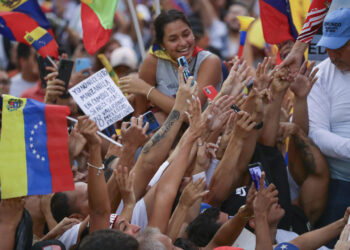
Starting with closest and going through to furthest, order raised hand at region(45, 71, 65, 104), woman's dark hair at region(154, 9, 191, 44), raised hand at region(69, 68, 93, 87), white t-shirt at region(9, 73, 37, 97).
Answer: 1. raised hand at region(45, 71, 65, 104)
2. woman's dark hair at region(154, 9, 191, 44)
3. raised hand at region(69, 68, 93, 87)
4. white t-shirt at region(9, 73, 37, 97)

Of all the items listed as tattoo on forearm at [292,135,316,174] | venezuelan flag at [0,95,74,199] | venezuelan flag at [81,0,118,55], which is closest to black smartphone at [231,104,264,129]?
tattoo on forearm at [292,135,316,174]

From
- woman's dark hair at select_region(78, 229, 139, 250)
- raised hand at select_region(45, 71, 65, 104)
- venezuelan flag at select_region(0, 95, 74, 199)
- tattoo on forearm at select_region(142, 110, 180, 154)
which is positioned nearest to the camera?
woman's dark hair at select_region(78, 229, 139, 250)

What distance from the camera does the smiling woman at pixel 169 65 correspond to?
5.74m

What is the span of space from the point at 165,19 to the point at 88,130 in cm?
174

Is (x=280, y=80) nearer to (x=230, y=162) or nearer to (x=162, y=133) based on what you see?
(x=230, y=162)

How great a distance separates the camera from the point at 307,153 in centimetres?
554

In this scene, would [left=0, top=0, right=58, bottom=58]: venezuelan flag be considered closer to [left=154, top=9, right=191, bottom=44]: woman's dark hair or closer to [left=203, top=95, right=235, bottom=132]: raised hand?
[left=154, top=9, right=191, bottom=44]: woman's dark hair

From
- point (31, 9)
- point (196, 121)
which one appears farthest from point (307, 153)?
point (31, 9)

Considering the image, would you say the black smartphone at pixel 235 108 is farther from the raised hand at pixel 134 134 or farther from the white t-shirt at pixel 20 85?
the white t-shirt at pixel 20 85

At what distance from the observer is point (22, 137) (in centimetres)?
435

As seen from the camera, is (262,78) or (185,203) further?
(262,78)

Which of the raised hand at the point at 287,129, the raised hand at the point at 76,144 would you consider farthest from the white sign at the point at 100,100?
the raised hand at the point at 287,129

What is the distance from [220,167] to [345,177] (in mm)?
1058

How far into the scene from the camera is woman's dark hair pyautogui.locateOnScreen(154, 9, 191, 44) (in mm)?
5801
